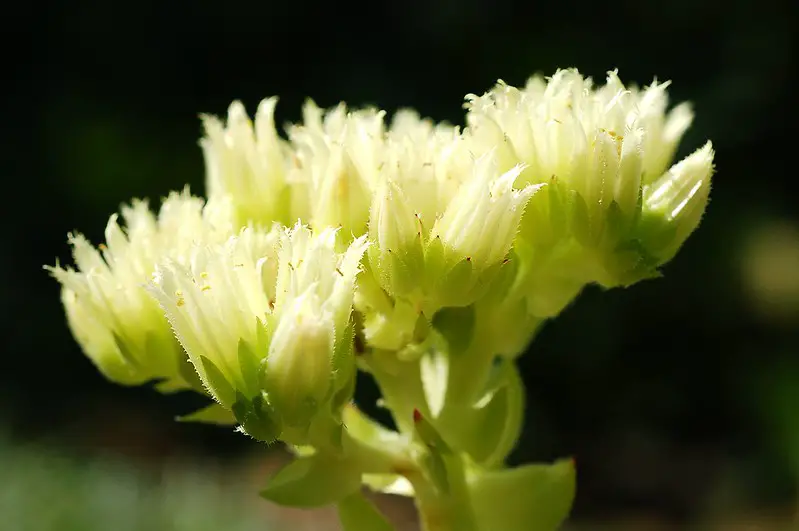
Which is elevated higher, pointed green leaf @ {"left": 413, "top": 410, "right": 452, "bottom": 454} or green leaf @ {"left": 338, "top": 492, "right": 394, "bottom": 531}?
pointed green leaf @ {"left": 413, "top": 410, "right": 452, "bottom": 454}

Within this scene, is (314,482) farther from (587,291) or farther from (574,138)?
(587,291)

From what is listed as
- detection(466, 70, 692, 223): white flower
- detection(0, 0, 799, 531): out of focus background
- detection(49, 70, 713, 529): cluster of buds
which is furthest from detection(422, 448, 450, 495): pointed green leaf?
detection(0, 0, 799, 531): out of focus background

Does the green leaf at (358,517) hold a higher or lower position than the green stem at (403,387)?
lower

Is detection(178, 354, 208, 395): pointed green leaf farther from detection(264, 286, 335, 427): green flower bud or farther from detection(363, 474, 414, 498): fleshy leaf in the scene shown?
detection(363, 474, 414, 498): fleshy leaf

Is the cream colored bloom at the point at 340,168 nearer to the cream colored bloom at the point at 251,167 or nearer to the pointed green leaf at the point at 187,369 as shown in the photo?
the cream colored bloom at the point at 251,167

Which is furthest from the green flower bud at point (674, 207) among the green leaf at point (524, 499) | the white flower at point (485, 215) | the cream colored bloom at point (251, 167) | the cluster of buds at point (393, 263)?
the cream colored bloom at point (251, 167)

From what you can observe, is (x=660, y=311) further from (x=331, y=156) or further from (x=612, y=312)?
(x=331, y=156)
